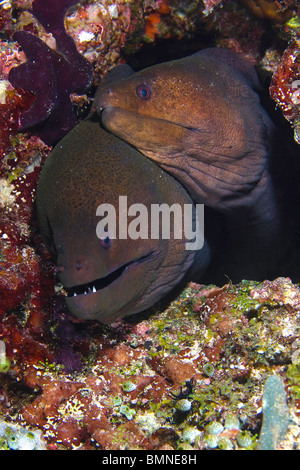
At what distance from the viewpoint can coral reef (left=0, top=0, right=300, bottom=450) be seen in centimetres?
229

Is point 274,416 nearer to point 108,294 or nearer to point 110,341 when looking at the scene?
point 108,294

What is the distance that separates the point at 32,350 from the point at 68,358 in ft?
0.86

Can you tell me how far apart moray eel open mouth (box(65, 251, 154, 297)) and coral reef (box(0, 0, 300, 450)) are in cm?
59

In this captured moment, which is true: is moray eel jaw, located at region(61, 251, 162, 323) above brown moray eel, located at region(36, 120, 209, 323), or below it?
below

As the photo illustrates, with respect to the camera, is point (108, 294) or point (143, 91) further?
point (143, 91)

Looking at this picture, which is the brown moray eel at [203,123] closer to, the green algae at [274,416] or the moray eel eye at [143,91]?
the moray eel eye at [143,91]

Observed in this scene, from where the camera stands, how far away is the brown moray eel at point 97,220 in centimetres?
214

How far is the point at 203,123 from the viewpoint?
288 cm

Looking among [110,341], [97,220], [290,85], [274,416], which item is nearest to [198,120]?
[290,85]

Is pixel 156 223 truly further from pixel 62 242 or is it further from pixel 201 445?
pixel 201 445

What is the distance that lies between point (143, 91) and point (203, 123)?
53cm

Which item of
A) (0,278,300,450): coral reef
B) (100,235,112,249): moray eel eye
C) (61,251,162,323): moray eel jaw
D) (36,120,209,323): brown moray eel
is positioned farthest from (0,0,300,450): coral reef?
(100,235,112,249): moray eel eye

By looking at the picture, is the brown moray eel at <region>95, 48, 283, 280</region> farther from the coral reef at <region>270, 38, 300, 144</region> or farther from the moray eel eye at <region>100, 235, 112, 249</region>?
the moray eel eye at <region>100, 235, 112, 249</region>

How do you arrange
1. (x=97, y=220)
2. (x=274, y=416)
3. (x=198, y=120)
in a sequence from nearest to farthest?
(x=274, y=416)
(x=97, y=220)
(x=198, y=120)
